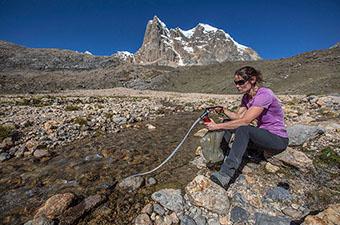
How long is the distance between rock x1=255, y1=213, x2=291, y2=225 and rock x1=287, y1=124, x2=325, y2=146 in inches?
150

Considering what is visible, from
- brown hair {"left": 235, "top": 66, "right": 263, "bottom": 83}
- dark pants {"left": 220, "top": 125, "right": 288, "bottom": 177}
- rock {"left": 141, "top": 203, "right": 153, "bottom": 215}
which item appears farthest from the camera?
brown hair {"left": 235, "top": 66, "right": 263, "bottom": 83}

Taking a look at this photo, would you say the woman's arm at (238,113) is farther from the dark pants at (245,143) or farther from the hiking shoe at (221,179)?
the hiking shoe at (221,179)

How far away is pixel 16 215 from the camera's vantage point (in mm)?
4641

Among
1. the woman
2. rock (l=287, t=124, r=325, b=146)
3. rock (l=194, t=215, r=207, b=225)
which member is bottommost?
rock (l=194, t=215, r=207, b=225)

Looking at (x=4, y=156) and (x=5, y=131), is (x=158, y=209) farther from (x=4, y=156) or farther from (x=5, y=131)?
(x=5, y=131)

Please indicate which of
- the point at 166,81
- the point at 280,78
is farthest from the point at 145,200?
the point at 166,81

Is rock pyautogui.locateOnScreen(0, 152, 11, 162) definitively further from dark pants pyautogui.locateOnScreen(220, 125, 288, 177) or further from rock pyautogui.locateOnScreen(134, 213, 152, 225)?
dark pants pyautogui.locateOnScreen(220, 125, 288, 177)

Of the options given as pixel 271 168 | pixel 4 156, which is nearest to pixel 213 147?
pixel 271 168

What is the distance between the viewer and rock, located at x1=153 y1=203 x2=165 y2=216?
4.55m

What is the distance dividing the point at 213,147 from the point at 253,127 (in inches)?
52.3

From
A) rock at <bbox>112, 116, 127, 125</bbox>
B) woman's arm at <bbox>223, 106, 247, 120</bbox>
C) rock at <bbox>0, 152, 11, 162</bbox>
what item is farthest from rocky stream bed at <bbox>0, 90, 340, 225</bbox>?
rock at <bbox>112, 116, 127, 125</bbox>

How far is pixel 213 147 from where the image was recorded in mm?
6238

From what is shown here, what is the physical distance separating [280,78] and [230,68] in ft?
74.8

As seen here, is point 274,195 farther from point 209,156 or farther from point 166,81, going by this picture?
point 166,81
